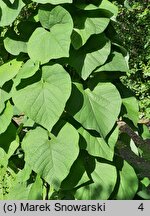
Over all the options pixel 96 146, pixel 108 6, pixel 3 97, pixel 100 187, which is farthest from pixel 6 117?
pixel 108 6

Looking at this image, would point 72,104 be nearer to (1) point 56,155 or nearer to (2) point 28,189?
(1) point 56,155

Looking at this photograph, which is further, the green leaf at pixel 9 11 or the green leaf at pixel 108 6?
the green leaf at pixel 108 6

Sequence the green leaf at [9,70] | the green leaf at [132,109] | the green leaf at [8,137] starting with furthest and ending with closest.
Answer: the green leaf at [132,109]
the green leaf at [8,137]
the green leaf at [9,70]

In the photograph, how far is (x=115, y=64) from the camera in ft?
5.99

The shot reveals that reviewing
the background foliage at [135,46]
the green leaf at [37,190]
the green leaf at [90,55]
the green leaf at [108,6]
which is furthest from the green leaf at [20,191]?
the background foliage at [135,46]

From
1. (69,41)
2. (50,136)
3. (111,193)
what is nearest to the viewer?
(69,41)

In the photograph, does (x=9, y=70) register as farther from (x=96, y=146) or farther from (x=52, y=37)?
(x=96, y=146)

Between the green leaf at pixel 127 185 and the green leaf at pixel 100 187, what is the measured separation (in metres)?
0.11

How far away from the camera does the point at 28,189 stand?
2037mm

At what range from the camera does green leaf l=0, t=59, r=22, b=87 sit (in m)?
1.74

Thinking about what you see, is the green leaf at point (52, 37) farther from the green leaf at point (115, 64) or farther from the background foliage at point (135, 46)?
the background foliage at point (135, 46)

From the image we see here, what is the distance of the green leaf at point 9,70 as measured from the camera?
1742 millimetres

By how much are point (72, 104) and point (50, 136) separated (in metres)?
0.18

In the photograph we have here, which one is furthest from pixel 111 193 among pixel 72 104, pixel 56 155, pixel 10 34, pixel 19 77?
pixel 10 34
